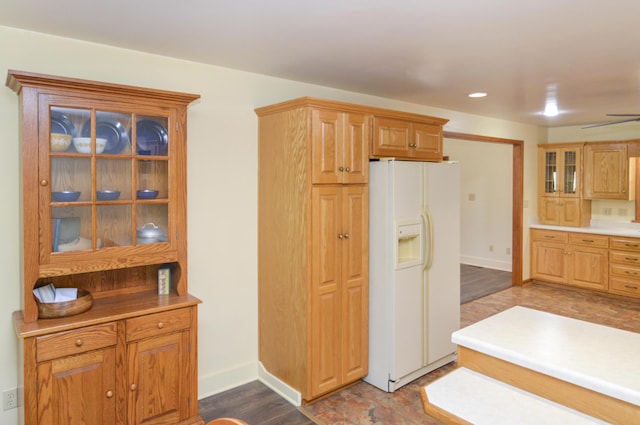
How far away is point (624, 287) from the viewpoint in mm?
5574

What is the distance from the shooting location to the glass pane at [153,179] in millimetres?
2557

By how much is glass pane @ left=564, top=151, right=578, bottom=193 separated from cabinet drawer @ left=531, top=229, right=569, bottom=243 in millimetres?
647

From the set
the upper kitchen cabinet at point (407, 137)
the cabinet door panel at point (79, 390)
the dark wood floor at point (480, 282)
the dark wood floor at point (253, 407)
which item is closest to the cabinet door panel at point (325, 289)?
the dark wood floor at point (253, 407)

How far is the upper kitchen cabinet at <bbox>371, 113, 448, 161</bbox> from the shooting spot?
131 inches

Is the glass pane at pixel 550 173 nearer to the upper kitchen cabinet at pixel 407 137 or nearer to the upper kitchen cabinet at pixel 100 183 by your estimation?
the upper kitchen cabinet at pixel 407 137

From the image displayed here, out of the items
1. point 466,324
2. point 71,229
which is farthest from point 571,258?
point 71,229

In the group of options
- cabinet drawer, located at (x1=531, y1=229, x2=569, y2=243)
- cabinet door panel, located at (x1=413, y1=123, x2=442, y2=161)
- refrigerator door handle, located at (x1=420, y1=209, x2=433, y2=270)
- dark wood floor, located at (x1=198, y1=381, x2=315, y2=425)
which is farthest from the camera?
cabinet drawer, located at (x1=531, y1=229, x2=569, y2=243)

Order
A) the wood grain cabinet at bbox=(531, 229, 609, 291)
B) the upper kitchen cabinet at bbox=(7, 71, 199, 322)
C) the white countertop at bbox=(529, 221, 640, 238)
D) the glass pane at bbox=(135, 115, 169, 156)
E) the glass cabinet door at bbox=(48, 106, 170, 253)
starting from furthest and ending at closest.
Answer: the wood grain cabinet at bbox=(531, 229, 609, 291) → the white countertop at bbox=(529, 221, 640, 238) → the glass pane at bbox=(135, 115, 169, 156) → the glass cabinet door at bbox=(48, 106, 170, 253) → the upper kitchen cabinet at bbox=(7, 71, 199, 322)

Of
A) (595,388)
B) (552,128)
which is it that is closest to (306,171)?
(595,388)

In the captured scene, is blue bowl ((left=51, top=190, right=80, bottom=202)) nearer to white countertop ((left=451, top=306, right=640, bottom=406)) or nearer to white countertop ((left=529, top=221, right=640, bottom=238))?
white countertop ((left=451, top=306, right=640, bottom=406))

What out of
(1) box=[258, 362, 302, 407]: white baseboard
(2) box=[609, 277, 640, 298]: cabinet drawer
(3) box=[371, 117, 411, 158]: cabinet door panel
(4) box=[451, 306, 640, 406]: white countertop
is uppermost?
(3) box=[371, 117, 411, 158]: cabinet door panel

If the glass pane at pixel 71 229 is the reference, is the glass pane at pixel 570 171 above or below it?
above

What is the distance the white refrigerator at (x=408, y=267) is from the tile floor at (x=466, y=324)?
0.12m

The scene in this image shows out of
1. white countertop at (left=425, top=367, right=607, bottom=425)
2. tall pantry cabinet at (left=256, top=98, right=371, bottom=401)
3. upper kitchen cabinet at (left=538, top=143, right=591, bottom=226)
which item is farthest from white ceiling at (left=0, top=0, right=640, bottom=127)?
upper kitchen cabinet at (left=538, top=143, right=591, bottom=226)
